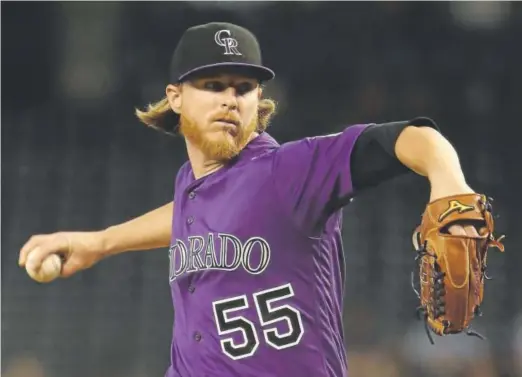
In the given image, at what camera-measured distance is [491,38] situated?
536 cm

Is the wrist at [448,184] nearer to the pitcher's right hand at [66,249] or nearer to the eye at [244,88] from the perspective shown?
the eye at [244,88]

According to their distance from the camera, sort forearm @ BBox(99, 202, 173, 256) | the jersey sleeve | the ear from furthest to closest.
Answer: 1. forearm @ BBox(99, 202, 173, 256)
2. the ear
3. the jersey sleeve

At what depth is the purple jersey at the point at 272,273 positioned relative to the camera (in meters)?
1.60

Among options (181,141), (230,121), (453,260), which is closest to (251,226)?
(230,121)

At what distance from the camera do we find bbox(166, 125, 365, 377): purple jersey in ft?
5.24

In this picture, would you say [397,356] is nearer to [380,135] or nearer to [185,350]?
[185,350]

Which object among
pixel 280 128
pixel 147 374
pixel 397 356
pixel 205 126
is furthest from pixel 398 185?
pixel 205 126

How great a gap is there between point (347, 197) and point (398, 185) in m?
3.50

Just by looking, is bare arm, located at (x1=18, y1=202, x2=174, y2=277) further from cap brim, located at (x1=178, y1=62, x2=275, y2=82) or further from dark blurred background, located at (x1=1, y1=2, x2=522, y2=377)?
dark blurred background, located at (x1=1, y1=2, x2=522, y2=377)

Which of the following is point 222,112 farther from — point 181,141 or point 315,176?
point 181,141

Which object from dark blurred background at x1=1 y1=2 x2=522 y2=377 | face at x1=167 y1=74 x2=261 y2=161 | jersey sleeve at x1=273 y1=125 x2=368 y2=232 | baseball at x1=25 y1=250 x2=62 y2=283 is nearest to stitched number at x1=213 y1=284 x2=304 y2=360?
jersey sleeve at x1=273 y1=125 x2=368 y2=232

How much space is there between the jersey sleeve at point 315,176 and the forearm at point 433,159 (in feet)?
0.46

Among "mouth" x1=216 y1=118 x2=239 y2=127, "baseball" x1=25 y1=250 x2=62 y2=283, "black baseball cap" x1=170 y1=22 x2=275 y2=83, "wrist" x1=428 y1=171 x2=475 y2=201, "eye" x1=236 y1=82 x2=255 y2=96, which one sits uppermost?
"black baseball cap" x1=170 y1=22 x2=275 y2=83

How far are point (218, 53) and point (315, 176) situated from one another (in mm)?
338
